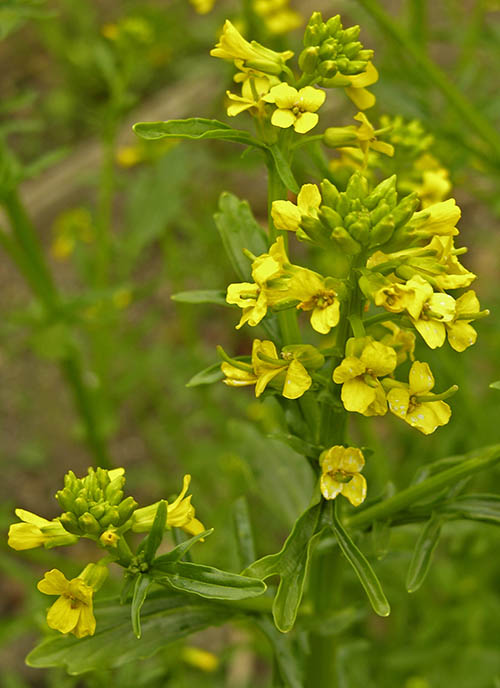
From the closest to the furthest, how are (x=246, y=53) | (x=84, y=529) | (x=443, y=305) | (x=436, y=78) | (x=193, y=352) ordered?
(x=443, y=305)
(x=84, y=529)
(x=246, y=53)
(x=436, y=78)
(x=193, y=352)

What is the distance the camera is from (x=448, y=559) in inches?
135

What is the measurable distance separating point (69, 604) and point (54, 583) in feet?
0.16

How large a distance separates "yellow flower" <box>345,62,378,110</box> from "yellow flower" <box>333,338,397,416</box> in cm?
47

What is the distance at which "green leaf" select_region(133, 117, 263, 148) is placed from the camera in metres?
1.27

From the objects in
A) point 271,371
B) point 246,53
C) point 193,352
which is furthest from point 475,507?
point 193,352

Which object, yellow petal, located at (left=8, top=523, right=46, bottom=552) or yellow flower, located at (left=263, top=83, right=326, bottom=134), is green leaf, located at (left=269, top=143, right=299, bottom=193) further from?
yellow petal, located at (left=8, top=523, right=46, bottom=552)

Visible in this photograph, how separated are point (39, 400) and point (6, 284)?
1.07 m

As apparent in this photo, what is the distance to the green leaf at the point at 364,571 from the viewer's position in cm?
124

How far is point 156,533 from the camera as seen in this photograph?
1.23 m

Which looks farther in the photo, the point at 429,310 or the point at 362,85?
the point at 362,85

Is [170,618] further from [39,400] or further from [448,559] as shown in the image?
[39,400]

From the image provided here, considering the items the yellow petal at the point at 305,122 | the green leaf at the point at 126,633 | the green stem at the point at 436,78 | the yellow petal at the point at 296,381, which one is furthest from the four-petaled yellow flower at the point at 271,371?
the green stem at the point at 436,78

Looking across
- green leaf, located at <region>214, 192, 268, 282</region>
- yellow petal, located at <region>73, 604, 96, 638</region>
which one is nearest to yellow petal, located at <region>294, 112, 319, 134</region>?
green leaf, located at <region>214, 192, 268, 282</region>

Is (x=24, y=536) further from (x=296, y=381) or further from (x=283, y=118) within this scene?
(x=283, y=118)
